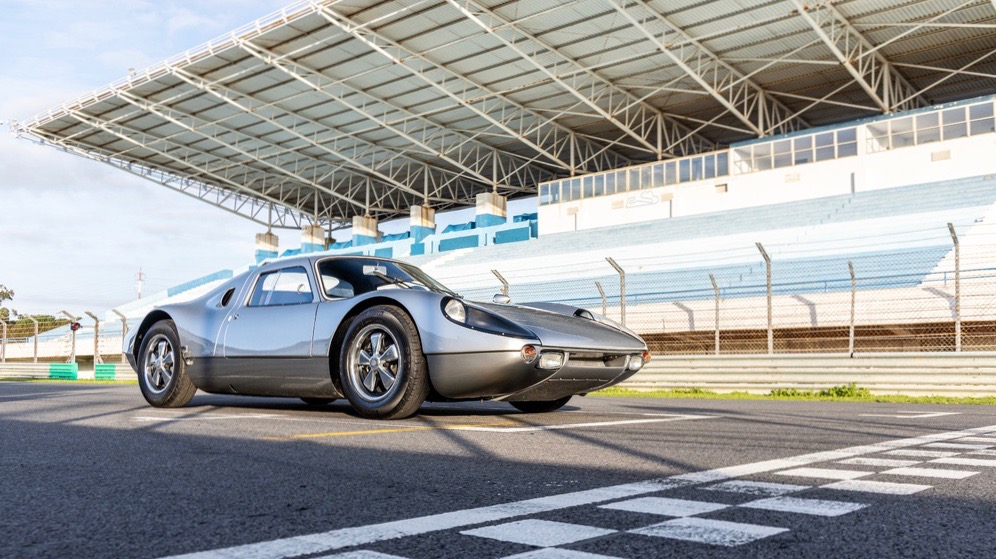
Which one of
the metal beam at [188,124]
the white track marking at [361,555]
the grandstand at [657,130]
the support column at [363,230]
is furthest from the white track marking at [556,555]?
the support column at [363,230]

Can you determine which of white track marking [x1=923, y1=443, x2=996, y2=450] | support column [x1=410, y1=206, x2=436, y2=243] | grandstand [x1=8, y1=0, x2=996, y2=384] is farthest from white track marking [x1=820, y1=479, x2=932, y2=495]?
support column [x1=410, y1=206, x2=436, y2=243]

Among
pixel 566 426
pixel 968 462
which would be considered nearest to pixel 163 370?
pixel 566 426

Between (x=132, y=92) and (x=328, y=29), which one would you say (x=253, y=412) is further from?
(x=132, y=92)

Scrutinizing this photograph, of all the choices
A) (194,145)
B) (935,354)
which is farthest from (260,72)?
(935,354)

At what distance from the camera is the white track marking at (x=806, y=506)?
8.75 ft

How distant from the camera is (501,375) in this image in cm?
577

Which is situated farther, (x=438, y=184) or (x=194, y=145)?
(x=438, y=184)

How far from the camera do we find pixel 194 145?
4866 cm

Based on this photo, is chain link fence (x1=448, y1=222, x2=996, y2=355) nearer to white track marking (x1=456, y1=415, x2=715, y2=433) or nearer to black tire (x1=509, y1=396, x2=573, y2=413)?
black tire (x1=509, y1=396, x2=573, y2=413)

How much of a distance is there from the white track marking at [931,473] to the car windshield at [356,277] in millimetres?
3827

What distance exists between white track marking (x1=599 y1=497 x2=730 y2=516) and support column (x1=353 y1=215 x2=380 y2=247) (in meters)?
61.5

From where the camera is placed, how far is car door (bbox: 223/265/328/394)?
656cm

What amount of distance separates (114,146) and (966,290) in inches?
1788

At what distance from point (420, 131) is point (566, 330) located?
40087 millimetres
